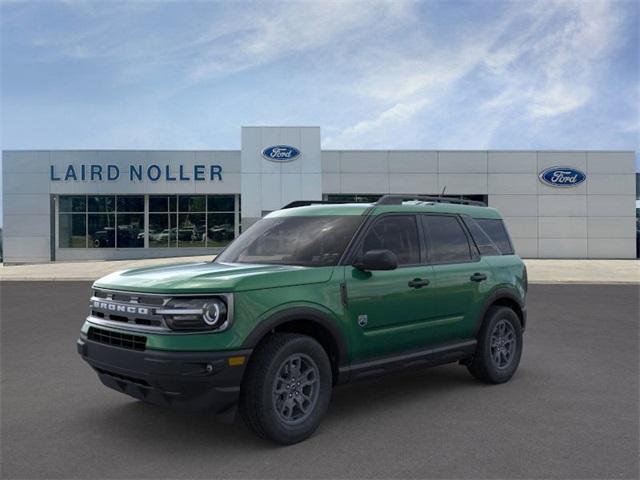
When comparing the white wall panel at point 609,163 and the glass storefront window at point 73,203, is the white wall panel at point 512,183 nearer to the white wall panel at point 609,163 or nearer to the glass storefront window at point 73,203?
the white wall panel at point 609,163

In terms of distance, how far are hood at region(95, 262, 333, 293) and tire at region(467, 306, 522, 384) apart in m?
2.28

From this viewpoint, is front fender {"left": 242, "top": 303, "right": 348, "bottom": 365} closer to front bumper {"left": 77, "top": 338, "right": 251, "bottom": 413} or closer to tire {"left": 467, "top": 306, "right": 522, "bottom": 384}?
front bumper {"left": 77, "top": 338, "right": 251, "bottom": 413}

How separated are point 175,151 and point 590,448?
3028cm

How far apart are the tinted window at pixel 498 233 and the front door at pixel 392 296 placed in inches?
54.9

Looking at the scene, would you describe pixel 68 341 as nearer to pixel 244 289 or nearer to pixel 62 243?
pixel 244 289

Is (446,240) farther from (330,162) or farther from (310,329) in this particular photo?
(330,162)

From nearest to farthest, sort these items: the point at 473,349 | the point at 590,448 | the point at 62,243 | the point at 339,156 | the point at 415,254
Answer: the point at 590,448 < the point at 415,254 < the point at 473,349 < the point at 339,156 < the point at 62,243

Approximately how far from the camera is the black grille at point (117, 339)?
4.36m

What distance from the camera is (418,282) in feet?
18.1

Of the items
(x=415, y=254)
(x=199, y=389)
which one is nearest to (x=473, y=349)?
(x=415, y=254)

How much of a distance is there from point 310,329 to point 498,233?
3.19 metres

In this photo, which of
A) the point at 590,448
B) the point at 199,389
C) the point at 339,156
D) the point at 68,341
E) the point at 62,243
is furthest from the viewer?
the point at 62,243

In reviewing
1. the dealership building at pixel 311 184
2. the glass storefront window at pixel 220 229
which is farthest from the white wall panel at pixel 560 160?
the glass storefront window at pixel 220 229

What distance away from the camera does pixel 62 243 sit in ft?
112
